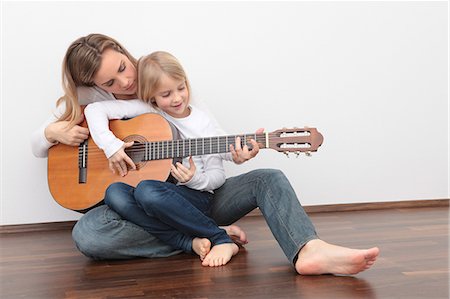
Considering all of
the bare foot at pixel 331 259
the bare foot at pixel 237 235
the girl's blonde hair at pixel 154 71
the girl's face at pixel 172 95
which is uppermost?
the girl's blonde hair at pixel 154 71

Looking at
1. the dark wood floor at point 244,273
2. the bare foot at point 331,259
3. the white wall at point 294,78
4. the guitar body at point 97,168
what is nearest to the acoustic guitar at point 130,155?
the guitar body at point 97,168

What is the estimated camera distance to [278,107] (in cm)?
280

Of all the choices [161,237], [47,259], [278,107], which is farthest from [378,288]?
[278,107]

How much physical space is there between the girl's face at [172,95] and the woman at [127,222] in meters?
0.14

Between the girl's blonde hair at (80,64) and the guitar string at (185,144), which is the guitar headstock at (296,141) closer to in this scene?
the guitar string at (185,144)

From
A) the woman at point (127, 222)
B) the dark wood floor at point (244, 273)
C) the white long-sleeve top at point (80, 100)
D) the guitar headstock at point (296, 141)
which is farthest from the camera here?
the white long-sleeve top at point (80, 100)

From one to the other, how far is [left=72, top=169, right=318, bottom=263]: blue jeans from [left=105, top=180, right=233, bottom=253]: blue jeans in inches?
1.4

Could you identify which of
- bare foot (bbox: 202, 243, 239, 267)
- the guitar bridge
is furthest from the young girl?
the guitar bridge

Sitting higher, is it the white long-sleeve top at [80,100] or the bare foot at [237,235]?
the white long-sleeve top at [80,100]

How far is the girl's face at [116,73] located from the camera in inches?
83.8

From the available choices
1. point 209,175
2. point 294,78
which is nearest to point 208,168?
point 209,175

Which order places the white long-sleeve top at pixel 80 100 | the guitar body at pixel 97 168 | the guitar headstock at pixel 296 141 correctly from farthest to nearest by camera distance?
the white long-sleeve top at pixel 80 100 < the guitar body at pixel 97 168 < the guitar headstock at pixel 296 141

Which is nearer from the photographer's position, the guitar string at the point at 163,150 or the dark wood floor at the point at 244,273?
the dark wood floor at the point at 244,273

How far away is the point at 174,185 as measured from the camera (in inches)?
80.3
